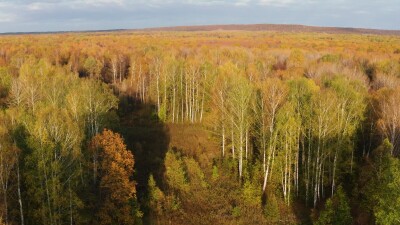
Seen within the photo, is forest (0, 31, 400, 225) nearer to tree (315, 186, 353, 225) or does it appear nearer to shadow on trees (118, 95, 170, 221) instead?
tree (315, 186, 353, 225)

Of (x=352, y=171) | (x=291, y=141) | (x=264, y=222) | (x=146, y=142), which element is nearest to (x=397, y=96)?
(x=352, y=171)

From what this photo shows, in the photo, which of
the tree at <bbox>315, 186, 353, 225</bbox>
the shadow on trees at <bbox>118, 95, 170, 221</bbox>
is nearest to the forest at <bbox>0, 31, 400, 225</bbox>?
the tree at <bbox>315, 186, 353, 225</bbox>

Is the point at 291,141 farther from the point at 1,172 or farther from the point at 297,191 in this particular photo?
the point at 1,172

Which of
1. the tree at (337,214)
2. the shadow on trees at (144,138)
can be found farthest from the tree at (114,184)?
the tree at (337,214)

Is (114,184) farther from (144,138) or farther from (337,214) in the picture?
(144,138)

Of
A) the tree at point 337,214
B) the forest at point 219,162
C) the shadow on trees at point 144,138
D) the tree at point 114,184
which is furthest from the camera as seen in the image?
the shadow on trees at point 144,138

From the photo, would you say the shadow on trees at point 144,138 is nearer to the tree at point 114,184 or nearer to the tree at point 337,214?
the tree at point 114,184
